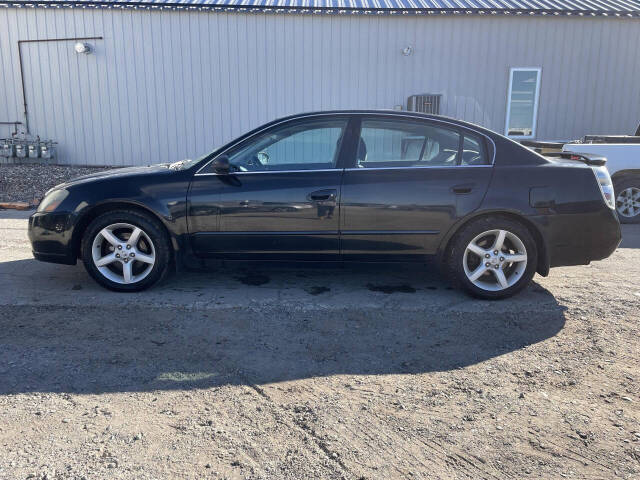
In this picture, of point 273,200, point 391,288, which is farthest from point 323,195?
point 391,288

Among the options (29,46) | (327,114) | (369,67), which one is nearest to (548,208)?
(327,114)

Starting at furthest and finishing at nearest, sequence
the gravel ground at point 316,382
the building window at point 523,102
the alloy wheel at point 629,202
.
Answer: the building window at point 523,102 → the alloy wheel at point 629,202 → the gravel ground at point 316,382

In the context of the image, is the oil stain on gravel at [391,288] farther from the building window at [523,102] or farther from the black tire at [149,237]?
the building window at [523,102]

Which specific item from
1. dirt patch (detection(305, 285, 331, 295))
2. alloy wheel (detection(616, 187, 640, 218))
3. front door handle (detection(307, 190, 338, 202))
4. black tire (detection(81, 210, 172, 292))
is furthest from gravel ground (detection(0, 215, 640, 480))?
alloy wheel (detection(616, 187, 640, 218))

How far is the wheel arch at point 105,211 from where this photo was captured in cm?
426

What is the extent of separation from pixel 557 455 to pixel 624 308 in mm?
2371

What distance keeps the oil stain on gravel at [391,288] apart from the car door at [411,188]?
408mm

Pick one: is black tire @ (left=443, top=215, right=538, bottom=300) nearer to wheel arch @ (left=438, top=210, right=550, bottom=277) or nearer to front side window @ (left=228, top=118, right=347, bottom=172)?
wheel arch @ (left=438, top=210, right=550, bottom=277)

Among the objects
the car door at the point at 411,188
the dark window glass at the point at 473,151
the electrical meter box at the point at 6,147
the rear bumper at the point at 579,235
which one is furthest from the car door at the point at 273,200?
the electrical meter box at the point at 6,147

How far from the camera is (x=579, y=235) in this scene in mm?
4156

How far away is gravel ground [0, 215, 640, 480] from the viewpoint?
225 centimetres

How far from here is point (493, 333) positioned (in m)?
3.64

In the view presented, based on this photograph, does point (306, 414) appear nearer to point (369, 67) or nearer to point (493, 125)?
point (369, 67)

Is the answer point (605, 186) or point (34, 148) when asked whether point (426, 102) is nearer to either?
point (605, 186)
